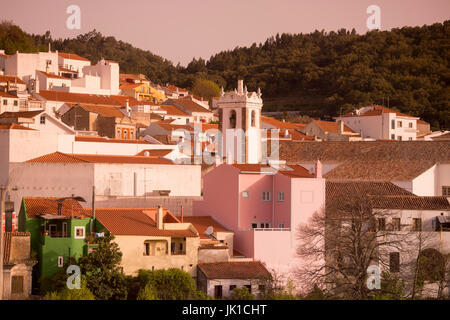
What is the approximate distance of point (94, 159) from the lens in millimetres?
35375

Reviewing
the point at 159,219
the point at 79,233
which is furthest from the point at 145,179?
the point at 79,233

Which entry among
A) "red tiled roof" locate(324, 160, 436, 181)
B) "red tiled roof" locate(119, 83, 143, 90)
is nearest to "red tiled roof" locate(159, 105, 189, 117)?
"red tiled roof" locate(119, 83, 143, 90)

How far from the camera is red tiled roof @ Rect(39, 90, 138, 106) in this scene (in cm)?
5712

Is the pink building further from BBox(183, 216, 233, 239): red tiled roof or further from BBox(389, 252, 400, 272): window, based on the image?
BBox(389, 252, 400, 272): window

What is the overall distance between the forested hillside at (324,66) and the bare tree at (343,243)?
3954 cm

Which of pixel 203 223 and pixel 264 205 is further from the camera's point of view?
pixel 264 205

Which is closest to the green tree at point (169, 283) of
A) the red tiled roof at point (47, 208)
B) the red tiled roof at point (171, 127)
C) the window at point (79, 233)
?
the window at point (79, 233)

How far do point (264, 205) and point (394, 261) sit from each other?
16.3ft

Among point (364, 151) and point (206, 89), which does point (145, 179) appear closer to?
point (364, 151)

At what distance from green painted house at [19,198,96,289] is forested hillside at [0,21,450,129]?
150 feet

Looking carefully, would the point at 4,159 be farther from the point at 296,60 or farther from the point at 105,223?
the point at 296,60
